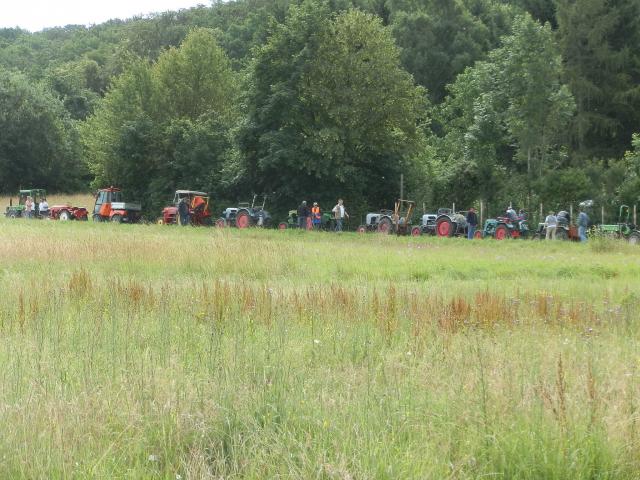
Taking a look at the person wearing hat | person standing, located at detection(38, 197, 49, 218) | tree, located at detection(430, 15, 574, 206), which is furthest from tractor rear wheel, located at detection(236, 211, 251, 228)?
person standing, located at detection(38, 197, 49, 218)

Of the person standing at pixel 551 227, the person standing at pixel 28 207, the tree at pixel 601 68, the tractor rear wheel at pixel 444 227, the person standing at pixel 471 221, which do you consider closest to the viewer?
the person standing at pixel 551 227

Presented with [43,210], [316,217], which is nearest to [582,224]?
[316,217]

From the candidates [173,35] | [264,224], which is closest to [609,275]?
[264,224]

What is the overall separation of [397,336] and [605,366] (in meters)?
2.43

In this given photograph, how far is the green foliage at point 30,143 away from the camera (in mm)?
66562

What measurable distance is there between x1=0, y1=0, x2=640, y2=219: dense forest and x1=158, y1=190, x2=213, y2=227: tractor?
1986 millimetres

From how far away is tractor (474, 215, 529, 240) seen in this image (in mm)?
30547

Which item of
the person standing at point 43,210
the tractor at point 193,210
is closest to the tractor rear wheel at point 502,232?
the tractor at point 193,210

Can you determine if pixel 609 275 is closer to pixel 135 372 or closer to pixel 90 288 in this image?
pixel 90 288

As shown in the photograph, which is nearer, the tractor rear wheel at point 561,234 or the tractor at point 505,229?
the tractor rear wheel at point 561,234

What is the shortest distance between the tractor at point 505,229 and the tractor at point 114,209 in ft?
67.4

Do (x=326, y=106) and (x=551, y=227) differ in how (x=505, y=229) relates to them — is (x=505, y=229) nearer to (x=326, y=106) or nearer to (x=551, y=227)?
(x=551, y=227)

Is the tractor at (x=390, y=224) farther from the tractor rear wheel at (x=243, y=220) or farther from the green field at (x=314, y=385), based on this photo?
the green field at (x=314, y=385)

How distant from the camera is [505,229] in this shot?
1203 inches
